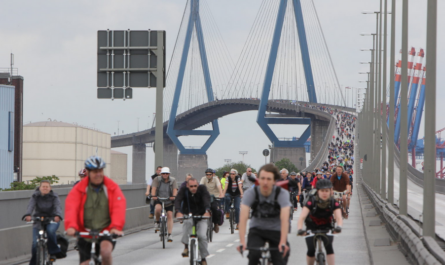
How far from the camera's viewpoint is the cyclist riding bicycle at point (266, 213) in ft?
25.2

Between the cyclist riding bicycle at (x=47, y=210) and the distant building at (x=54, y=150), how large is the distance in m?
95.1

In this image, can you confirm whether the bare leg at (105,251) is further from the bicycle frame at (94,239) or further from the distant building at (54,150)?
the distant building at (54,150)

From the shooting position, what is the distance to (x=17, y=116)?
83.1 meters

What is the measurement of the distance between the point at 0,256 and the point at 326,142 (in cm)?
8218

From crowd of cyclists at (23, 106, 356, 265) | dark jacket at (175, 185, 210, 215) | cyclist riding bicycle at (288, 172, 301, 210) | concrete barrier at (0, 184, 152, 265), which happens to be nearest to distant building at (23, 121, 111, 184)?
cyclist riding bicycle at (288, 172, 301, 210)

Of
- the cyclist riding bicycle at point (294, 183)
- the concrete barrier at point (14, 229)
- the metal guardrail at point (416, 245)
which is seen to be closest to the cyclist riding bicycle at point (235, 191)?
the cyclist riding bicycle at point (294, 183)

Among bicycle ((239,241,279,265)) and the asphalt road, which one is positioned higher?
bicycle ((239,241,279,265))

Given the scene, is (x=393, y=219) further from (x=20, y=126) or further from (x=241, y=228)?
(x=20, y=126)

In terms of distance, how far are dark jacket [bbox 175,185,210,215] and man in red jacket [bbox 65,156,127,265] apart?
4.39 metres

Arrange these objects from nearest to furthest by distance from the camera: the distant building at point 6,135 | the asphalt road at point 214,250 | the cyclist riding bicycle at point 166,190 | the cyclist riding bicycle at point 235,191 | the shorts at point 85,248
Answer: the shorts at point 85,248, the asphalt road at point 214,250, the cyclist riding bicycle at point 166,190, the cyclist riding bicycle at point 235,191, the distant building at point 6,135

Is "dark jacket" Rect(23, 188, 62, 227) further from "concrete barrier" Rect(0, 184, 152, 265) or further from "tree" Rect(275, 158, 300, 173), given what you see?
"tree" Rect(275, 158, 300, 173)

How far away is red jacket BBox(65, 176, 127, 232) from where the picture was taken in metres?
7.40

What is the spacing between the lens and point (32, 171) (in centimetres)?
10781

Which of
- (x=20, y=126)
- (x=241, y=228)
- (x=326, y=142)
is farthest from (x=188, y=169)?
(x=241, y=228)
